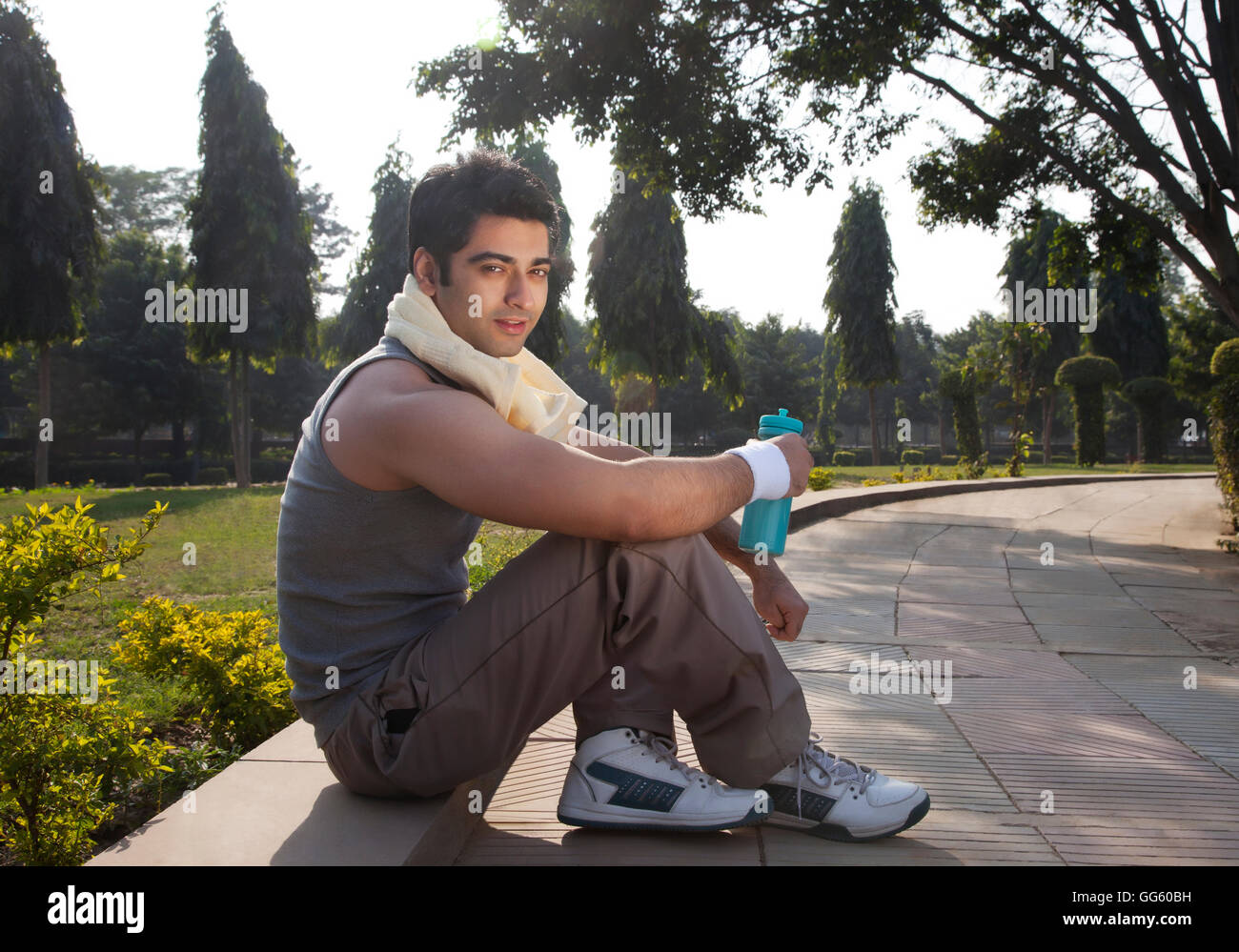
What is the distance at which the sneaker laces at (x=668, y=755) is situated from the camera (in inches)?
75.2

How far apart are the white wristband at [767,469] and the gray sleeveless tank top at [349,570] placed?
601 millimetres

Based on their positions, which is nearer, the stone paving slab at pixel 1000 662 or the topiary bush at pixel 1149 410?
the stone paving slab at pixel 1000 662

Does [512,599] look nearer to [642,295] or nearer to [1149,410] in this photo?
[642,295]

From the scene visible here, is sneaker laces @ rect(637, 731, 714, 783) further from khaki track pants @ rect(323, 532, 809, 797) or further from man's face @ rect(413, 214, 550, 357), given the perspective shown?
man's face @ rect(413, 214, 550, 357)

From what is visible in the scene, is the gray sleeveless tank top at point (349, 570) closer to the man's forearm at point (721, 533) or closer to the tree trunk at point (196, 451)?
the man's forearm at point (721, 533)

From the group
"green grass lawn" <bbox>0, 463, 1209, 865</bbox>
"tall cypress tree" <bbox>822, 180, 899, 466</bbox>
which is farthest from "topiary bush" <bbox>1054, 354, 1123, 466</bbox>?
"green grass lawn" <bbox>0, 463, 1209, 865</bbox>

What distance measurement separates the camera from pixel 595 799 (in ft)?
6.23

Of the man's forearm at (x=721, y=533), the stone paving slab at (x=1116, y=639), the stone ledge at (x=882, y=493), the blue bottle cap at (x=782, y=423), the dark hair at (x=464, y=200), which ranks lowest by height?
the stone paving slab at (x=1116, y=639)

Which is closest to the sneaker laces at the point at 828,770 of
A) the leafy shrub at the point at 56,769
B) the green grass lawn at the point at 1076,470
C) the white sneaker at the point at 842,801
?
the white sneaker at the point at 842,801

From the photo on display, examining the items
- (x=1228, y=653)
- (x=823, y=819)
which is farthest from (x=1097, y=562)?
(x=823, y=819)

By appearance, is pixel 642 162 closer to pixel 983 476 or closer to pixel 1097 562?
pixel 1097 562

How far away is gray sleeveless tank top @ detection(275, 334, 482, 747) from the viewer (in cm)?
177

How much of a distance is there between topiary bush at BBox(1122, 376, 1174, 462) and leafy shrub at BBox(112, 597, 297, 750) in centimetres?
2869
